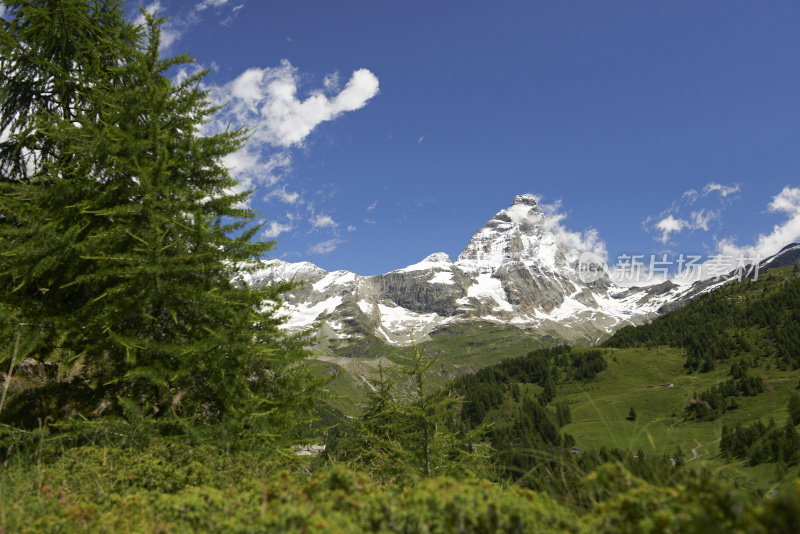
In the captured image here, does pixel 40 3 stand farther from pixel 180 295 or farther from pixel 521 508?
pixel 521 508

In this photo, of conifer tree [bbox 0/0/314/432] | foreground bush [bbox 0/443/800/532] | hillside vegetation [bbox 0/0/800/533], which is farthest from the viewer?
conifer tree [bbox 0/0/314/432]

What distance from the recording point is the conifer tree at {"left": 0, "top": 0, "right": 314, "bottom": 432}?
942 cm

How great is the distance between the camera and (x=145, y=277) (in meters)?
9.48

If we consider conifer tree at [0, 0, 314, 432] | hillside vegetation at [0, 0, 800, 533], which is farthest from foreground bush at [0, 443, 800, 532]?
conifer tree at [0, 0, 314, 432]

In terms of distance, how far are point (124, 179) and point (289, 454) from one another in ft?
25.9

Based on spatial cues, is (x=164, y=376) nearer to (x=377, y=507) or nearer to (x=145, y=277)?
(x=145, y=277)

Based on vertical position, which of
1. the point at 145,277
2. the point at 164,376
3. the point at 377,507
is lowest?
the point at 377,507

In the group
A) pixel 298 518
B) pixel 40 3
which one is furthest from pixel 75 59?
pixel 298 518

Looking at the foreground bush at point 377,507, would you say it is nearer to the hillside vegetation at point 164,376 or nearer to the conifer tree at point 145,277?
the hillside vegetation at point 164,376

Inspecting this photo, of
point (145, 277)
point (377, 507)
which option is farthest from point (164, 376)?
point (377, 507)

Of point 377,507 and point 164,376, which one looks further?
point 164,376

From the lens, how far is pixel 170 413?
9.52 m

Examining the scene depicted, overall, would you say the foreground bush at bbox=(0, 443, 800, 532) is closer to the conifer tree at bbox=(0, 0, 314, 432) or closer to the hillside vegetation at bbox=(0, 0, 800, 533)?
the hillside vegetation at bbox=(0, 0, 800, 533)

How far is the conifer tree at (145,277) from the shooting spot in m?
9.42
